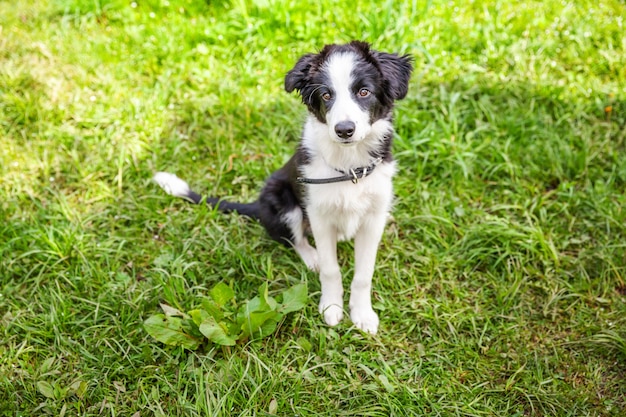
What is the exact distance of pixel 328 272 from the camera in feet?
9.41

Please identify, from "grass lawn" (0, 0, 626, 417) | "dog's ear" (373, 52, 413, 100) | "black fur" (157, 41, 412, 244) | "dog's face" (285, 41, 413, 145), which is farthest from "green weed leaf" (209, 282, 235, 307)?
"dog's ear" (373, 52, 413, 100)

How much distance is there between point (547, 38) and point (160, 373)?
3874mm

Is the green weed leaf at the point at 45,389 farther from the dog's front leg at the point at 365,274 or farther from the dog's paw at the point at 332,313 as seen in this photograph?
the dog's front leg at the point at 365,274

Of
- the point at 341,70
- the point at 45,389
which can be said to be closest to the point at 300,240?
the point at 341,70

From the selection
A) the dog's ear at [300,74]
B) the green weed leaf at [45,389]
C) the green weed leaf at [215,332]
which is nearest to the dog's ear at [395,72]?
the dog's ear at [300,74]

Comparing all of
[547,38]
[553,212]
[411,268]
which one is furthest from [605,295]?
[547,38]

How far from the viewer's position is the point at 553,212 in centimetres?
348

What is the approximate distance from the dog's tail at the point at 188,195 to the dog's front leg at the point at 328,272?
0.74 metres

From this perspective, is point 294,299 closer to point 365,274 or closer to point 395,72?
point 365,274

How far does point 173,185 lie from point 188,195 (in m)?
0.12

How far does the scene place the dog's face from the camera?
238 centimetres

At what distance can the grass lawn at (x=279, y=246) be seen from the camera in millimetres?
2623

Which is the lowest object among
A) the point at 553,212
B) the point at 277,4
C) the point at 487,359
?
the point at 487,359

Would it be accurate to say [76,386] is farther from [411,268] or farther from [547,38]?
[547,38]
